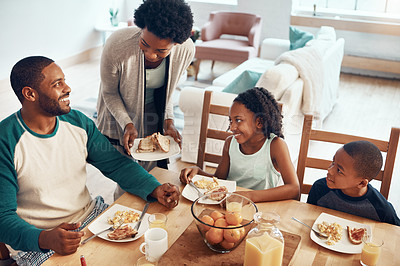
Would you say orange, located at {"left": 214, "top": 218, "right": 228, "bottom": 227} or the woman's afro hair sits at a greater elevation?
the woman's afro hair

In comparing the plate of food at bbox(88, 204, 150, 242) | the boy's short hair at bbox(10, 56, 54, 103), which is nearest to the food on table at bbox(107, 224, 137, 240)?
the plate of food at bbox(88, 204, 150, 242)

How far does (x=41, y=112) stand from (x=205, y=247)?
75 centimetres

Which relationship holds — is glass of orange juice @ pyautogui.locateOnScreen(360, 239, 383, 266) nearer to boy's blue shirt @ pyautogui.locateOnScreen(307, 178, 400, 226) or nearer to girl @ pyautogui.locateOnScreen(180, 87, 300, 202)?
boy's blue shirt @ pyautogui.locateOnScreen(307, 178, 400, 226)

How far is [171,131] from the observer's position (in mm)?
1996

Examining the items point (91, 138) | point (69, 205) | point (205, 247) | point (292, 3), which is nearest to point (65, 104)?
point (91, 138)

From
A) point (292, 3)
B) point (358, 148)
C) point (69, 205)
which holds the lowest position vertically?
point (69, 205)

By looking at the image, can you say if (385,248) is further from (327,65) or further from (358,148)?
(327,65)

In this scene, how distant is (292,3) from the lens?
626 centimetres

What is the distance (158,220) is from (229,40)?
4731mm

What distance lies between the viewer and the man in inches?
53.5

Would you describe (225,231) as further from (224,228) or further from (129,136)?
(129,136)

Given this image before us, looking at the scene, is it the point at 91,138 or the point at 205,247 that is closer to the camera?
the point at 205,247

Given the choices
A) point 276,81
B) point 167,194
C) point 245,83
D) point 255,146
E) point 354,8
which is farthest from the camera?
point 354,8

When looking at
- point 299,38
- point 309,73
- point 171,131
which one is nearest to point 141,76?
point 171,131
